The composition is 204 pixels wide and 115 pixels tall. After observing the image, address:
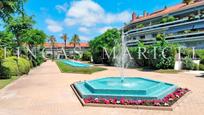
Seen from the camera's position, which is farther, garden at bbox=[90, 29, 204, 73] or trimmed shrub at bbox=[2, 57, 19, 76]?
garden at bbox=[90, 29, 204, 73]

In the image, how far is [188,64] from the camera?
3083 cm

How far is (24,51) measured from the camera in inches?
1441

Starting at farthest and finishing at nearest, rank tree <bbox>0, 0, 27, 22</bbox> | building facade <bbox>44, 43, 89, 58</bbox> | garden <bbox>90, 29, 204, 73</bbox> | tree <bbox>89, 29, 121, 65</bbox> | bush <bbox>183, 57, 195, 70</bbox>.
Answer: building facade <bbox>44, 43, 89, 58</bbox>, tree <bbox>89, 29, 121, 65</bbox>, bush <bbox>183, 57, 195, 70</bbox>, garden <bbox>90, 29, 204, 73</bbox>, tree <bbox>0, 0, 27, 22</bbox>

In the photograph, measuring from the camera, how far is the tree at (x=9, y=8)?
1697cm

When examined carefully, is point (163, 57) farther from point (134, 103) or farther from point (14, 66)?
point (134, 103)

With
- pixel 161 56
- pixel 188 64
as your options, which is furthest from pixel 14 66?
pixel 188 64

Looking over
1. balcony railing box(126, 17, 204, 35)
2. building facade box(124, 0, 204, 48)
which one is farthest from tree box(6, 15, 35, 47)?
balcony railing box(126, 17, 204, 35)

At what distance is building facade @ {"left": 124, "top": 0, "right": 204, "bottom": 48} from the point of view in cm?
4681

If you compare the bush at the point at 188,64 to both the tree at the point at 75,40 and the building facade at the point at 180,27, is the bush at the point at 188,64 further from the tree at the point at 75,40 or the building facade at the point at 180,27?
the tree at the point at 75,40

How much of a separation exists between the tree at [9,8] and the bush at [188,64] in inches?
807

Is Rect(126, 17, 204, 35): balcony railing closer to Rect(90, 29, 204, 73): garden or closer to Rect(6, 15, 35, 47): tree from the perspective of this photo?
Rect(90, 29, 204, 73): garden

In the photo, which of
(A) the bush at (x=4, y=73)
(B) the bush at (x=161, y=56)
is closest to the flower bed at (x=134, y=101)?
(A) the bush at (x=4, y=73)

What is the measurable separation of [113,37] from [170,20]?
12.8 meters

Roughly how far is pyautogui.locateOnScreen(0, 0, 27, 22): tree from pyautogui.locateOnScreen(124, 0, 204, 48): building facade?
115ft
